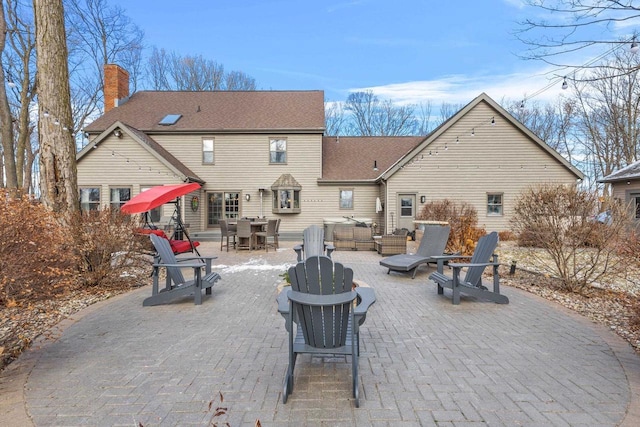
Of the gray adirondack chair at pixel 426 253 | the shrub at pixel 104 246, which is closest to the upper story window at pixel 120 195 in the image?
the shrub at pixel 104 246

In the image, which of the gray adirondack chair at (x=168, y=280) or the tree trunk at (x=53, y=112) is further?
the tree trunk at (x=53, y=112)

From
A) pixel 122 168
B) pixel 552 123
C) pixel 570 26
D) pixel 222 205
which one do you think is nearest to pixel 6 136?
pixel 122 168

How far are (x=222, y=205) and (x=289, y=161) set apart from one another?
13.9ft

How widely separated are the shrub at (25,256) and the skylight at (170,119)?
1508 cm

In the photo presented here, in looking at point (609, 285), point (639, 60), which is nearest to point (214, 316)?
point (609, 285)

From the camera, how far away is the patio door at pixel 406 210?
16.2m

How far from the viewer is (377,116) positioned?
3644 cm

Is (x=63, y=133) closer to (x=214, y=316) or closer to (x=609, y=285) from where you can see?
(x=214, y=316)

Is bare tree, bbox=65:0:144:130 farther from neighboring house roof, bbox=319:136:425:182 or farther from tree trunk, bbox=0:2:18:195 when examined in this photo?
neighboring house roof, bbox=319:136:425:182

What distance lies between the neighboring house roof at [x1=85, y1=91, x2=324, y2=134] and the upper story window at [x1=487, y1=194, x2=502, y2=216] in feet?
30.4

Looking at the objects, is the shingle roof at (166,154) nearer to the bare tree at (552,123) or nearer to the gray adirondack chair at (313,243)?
the gray adirondack chair at (313,243)

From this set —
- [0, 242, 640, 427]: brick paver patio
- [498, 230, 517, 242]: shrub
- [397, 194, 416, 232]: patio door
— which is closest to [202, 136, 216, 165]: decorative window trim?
[397, 194, 416, 232]: patio door

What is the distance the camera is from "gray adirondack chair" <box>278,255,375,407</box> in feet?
8.65

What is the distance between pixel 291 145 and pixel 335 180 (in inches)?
119
